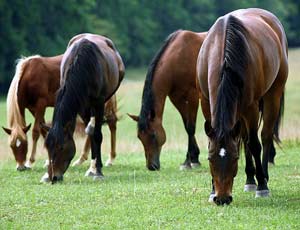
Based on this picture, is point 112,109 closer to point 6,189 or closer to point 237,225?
point 6,189

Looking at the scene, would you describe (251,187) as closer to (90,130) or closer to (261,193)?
(261,193)

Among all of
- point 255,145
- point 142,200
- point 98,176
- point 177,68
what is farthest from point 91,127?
point 255,145

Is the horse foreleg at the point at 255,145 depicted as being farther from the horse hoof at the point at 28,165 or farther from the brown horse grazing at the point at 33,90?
the horse hoof at the point at 28,165

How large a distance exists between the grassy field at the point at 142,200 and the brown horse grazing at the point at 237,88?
38 centimetres

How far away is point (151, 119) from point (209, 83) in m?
4.23

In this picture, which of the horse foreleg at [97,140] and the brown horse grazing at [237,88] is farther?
the horse foreleg at [97,140]

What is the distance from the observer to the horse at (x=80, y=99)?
11.0 m

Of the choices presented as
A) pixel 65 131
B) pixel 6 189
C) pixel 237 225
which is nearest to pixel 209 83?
pixel 237 225

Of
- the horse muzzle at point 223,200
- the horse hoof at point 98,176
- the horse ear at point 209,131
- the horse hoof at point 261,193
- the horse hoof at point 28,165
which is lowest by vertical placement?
the horse hoof at point 28,165


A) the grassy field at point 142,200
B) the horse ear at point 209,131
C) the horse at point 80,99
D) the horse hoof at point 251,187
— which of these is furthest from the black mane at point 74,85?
the horse ear at point 209,131

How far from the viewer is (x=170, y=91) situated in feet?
43.1

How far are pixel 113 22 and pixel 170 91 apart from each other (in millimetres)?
64566

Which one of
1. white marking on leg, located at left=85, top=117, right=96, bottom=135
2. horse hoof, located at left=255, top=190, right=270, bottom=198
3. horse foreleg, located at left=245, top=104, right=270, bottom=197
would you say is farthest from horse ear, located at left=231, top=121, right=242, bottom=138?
white marking on leg, located at left=85, top=117, right=96, bottom=135

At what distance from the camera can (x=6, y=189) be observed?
10.9m
